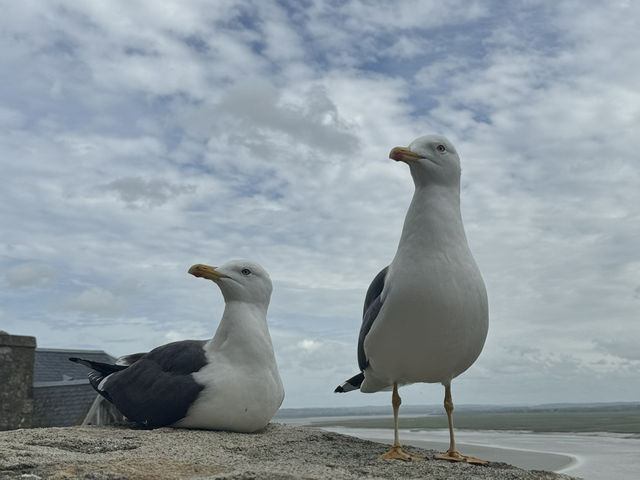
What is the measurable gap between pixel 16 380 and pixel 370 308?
37.2 ft

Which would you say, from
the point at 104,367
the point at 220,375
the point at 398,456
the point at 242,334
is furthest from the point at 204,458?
A: the point at 104,367

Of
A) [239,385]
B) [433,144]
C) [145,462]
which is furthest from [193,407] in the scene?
[433,144]

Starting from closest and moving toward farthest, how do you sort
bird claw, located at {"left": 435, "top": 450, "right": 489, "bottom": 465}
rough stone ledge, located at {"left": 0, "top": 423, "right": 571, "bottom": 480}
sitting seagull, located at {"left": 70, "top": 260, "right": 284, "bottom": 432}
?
rough stone ledge, located at {"left": 0, "top": 423, "right": 571, "bottom": 480}, bird claw, located at {"left": 435, "top": 450, "right": 489, "bottom": 465}, sitting seagull, located at {"left": 70, "top": 260, "right": 284, "bottom": 432}

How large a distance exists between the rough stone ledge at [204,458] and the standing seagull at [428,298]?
1.51ft

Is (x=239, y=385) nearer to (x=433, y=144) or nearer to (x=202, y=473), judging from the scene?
(x=202, y=473)

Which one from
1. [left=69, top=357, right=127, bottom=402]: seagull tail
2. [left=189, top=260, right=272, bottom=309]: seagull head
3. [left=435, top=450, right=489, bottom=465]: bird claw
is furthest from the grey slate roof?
[left=435, top=450, right=489, bottom=465]: bird claw

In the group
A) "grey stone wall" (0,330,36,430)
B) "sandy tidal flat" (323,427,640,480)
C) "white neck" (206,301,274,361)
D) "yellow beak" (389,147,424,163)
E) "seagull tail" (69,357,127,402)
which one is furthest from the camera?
"sandy tidal flat" (323,427,640,480)

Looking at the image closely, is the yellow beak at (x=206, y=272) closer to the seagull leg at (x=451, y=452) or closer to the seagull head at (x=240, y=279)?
the seagull head at (x=240, y=279)

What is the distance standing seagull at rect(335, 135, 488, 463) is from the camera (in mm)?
5309

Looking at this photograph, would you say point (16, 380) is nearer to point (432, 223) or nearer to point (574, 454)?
point (432, 223)

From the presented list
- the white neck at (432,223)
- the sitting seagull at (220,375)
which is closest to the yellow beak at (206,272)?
the sitting seagull at (220,375)

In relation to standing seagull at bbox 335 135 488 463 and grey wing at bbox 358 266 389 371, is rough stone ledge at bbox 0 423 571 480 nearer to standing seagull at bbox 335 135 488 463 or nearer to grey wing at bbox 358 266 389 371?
standing seagull at bbox 335 135 488 463

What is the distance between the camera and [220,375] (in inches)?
264

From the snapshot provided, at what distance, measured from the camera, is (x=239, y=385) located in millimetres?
6703
